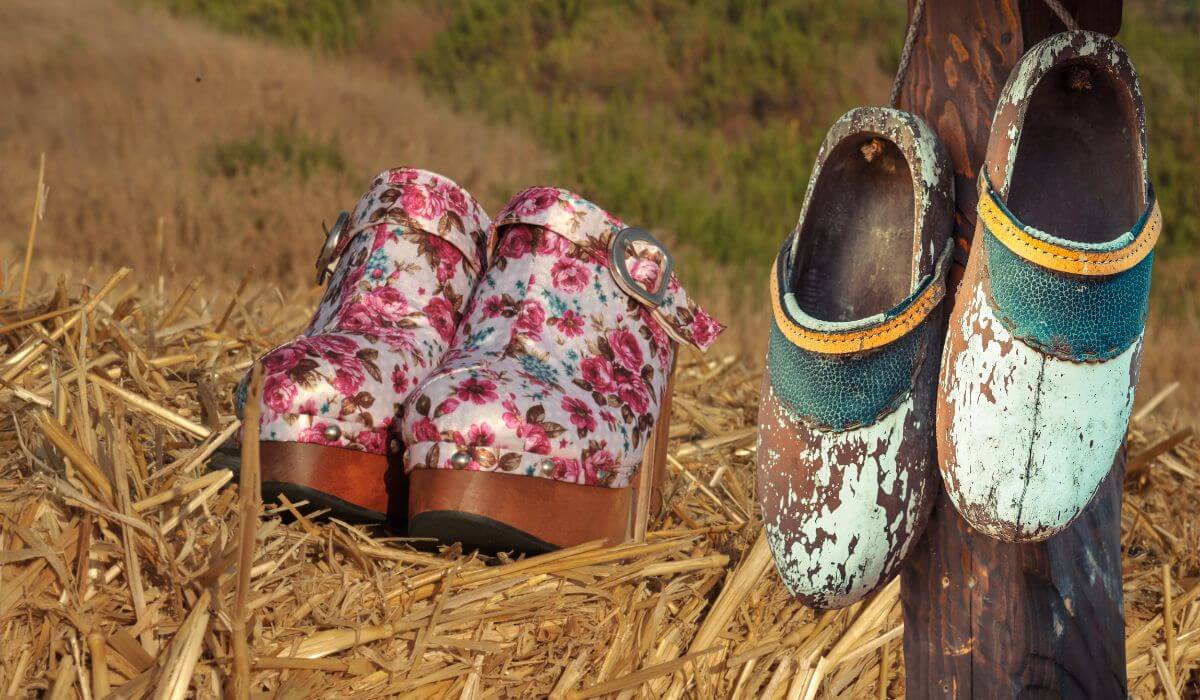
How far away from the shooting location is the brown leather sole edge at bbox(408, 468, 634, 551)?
1.14 m

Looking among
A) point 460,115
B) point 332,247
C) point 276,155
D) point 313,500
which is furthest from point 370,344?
point 460,115

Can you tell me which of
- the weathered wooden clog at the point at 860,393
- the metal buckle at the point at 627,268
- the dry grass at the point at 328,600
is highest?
the weathered wooden clog at the point at 860,393

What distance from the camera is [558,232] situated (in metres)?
1.39

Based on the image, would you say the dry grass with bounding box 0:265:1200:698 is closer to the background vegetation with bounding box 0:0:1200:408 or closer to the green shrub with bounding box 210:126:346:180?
the background vegetation with bounding box 0:0:1200:408

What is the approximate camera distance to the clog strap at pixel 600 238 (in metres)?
1.39

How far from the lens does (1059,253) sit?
28.5 inches

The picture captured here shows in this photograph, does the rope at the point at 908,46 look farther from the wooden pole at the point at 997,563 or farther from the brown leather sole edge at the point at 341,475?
the brown leather sole edge at the point at 341,475

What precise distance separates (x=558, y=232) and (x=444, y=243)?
18 centimetres

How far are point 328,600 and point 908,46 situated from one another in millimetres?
746

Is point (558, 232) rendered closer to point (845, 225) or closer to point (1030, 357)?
point (845, 225)

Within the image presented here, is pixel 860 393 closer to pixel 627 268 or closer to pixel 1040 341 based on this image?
pixel 1040 341

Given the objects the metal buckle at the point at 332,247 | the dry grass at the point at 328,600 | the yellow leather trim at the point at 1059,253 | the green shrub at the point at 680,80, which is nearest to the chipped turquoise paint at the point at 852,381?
the yellow leather trim at the point at 1059,253

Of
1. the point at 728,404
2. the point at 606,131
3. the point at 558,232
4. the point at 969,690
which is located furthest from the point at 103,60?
the point at 969,690

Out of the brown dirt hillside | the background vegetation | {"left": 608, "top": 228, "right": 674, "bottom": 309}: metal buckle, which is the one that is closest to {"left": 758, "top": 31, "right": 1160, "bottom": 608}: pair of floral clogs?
{"left": 608, "top": 228, "right": 674, "bottom": 309}: metal buckle
